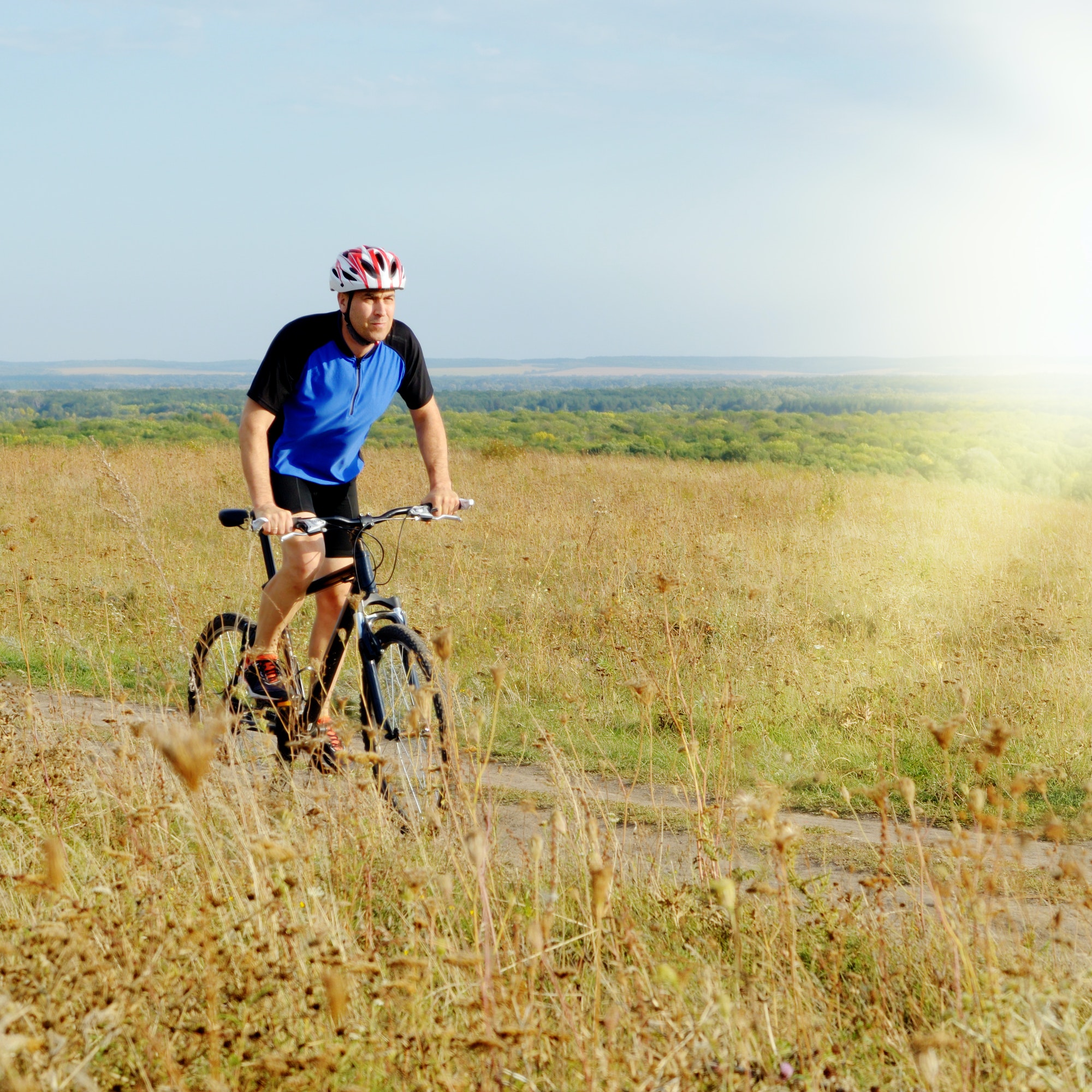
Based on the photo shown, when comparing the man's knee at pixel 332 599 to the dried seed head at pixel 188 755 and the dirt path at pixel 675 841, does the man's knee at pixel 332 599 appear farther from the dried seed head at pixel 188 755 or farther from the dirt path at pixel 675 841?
the dried seed head at pixel 188 755

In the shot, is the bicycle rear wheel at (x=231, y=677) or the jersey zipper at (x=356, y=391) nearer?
the jersey zipper at (x=356, y=391)

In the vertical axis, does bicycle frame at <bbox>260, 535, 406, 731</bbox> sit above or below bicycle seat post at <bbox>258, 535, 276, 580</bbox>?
below

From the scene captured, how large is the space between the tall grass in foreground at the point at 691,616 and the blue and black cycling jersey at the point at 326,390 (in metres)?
0.71

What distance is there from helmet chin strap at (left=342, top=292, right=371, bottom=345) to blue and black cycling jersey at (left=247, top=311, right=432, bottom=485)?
6 centimetres

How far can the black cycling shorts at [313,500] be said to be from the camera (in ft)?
15.2

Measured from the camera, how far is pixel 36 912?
2.99 meters

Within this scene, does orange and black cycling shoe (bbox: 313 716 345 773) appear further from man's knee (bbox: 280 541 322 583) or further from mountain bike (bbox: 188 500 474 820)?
man's knee (bbox: 280 541 322 583)

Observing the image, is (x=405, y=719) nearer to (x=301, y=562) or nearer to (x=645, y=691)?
(x=301, y=562)

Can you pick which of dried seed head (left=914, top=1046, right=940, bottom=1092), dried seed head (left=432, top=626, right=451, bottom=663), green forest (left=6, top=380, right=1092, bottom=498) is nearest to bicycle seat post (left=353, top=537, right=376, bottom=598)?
dried seed head (left=432, top=626, right=451, bottom=663)

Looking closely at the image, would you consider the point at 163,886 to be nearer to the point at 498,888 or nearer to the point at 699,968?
the point at 498,888

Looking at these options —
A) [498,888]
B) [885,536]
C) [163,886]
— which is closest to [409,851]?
[498,888]

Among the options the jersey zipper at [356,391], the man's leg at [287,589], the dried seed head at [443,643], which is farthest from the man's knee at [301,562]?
the dried seed head at [443,643]

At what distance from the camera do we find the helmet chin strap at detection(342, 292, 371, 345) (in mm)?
4348

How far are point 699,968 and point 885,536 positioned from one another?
9.49 m
